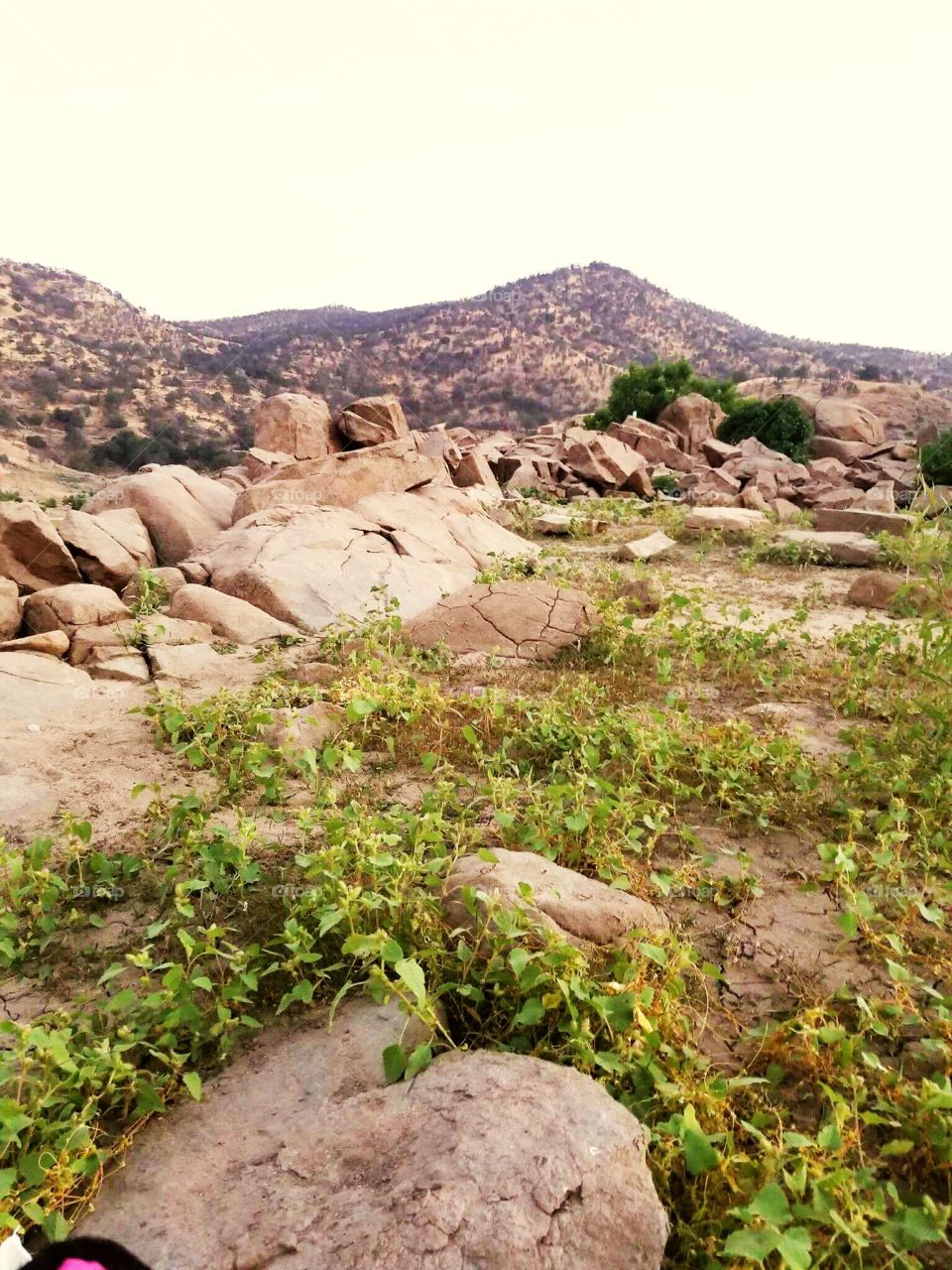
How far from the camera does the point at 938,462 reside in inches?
670

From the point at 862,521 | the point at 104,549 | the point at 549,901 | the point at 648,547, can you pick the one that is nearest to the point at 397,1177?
the point at 549,901

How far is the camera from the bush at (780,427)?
74.3ft

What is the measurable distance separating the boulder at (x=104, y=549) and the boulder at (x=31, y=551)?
6.7 inches

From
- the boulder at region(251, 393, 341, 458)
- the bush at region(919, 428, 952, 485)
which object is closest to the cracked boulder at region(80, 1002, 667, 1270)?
the boulder at region(251, 393, 341, 458)

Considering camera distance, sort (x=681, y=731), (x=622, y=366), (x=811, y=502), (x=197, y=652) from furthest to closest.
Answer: (x=622, y=366), (x=811, y=502), (x=197, y=652), (x=681, y=731)

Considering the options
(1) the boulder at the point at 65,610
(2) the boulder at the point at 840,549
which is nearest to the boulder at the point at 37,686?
(1) the boulder at the point at 65,610

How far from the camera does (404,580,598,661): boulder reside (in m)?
5.56

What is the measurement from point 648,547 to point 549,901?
7.96 metres

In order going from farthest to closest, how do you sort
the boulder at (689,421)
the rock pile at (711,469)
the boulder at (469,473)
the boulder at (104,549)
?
1. the boulder at (689,421)
2. the rock pile at (711,469)
3. the boulder at (469,473)
4. the boulder at (104,549)

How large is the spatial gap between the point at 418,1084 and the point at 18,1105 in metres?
0.88

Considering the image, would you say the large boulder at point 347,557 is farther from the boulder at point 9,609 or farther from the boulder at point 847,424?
the boulder at point 847,424

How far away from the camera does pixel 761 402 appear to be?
23.9m

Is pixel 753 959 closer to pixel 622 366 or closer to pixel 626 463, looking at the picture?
pixel 626 463

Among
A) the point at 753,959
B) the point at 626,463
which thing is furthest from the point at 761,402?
the point at 753,959
